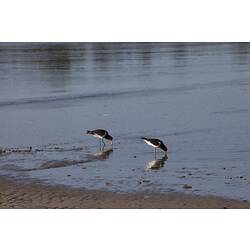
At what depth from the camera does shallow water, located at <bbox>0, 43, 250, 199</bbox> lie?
1330 centimetres

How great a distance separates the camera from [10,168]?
1433 centimetres

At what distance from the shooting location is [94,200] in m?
11.6

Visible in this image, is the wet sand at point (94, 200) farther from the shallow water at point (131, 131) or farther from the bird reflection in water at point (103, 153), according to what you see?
the bird reflection in water at point (103, 153)

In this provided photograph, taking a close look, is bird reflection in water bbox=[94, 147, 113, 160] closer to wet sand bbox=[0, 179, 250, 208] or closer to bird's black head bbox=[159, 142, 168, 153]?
bird's black head bbox=[159, 142, 168, 153]

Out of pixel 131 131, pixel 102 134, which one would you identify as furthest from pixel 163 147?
pixel 131 131

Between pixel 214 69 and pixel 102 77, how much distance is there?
903 cm

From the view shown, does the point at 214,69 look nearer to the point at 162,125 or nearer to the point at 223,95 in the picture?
the point at 223,95

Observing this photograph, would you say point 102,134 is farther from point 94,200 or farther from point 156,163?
point 94,200

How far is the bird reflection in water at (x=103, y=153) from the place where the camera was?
50.8 feet

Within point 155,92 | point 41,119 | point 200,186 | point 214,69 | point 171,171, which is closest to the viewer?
point 200,186

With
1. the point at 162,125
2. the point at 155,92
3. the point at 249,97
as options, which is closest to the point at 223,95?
the point at 249,97

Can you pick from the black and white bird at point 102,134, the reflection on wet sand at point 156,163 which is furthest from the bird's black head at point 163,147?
the black and white bird at point 102,134

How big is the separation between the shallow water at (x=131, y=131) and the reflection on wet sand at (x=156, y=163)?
22 millimetres

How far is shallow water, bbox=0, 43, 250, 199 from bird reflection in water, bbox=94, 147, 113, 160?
0.03m
